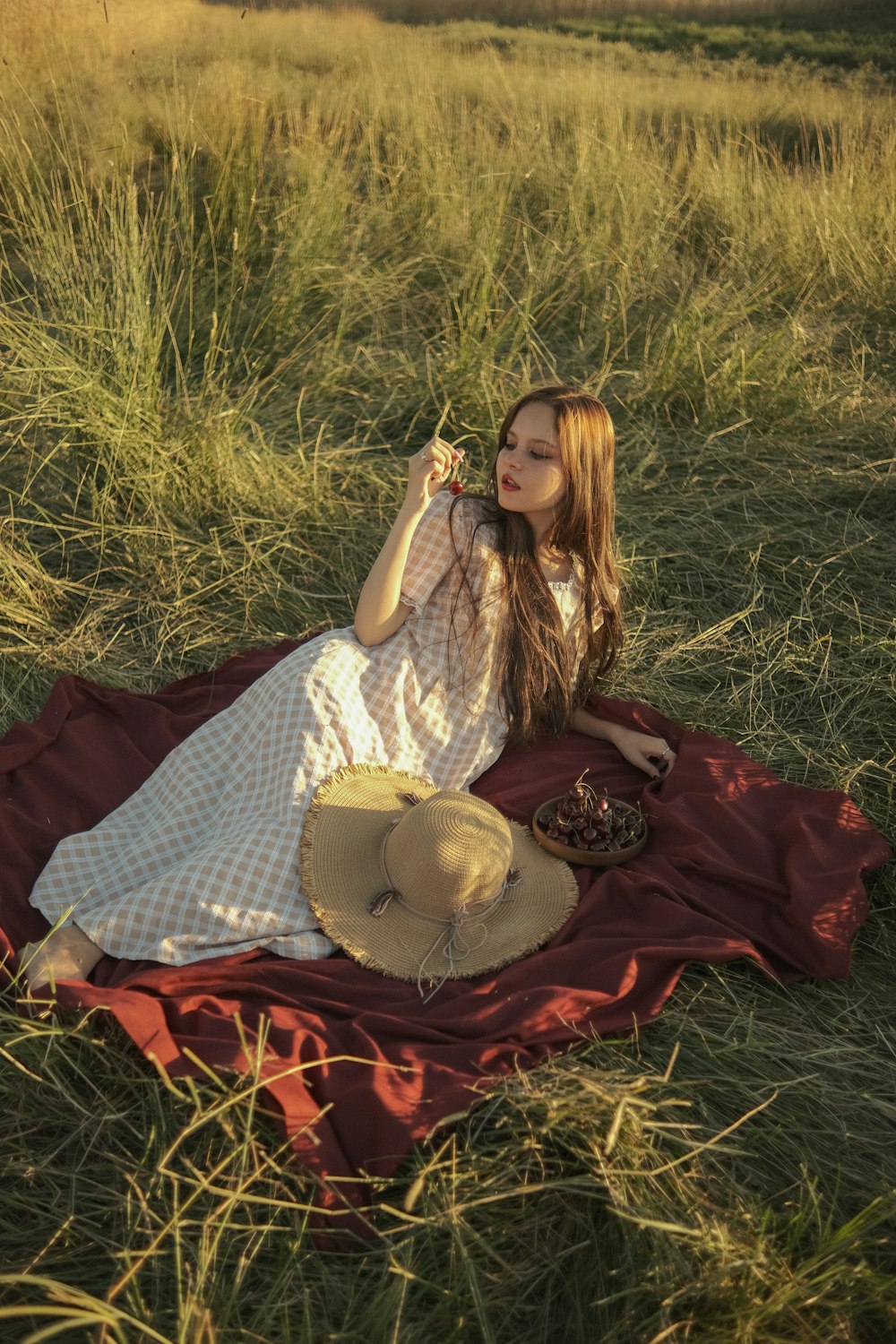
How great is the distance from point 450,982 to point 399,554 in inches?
38.2

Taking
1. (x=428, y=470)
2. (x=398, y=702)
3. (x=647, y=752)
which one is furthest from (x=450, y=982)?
(x=428, y=470)

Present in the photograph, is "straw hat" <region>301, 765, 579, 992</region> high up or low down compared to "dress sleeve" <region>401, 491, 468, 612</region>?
down

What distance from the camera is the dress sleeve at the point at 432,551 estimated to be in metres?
2.81

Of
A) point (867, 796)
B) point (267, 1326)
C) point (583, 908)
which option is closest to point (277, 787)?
point (583, 908)

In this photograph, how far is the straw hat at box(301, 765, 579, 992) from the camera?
235 cm

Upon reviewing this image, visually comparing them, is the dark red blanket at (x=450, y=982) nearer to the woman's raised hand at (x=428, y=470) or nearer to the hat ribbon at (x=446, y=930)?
the hat ribbon at (x=446, y=930)

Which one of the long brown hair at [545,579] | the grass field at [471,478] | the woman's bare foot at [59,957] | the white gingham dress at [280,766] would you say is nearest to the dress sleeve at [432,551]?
the white gingham dress at [280,766]

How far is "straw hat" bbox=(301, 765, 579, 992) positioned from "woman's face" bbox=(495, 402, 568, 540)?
30.1 inches

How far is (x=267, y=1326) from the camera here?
1.72m

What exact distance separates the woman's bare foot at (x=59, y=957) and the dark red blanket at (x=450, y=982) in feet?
0.15

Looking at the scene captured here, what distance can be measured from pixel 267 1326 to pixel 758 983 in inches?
49.5

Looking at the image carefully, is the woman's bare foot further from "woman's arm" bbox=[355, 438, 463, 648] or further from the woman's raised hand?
the woman's raised hand

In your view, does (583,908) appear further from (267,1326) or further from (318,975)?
(267,1326)

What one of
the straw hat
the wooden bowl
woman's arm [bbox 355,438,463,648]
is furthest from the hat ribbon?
Result: woman's arm [bbox 355,438,463,648]
